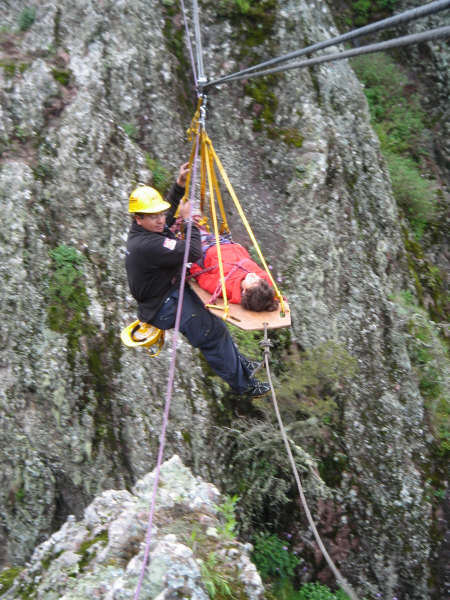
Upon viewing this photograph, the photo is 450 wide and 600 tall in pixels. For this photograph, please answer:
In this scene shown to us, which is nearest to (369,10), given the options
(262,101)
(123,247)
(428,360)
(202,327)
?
(262,101)

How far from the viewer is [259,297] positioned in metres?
4.25

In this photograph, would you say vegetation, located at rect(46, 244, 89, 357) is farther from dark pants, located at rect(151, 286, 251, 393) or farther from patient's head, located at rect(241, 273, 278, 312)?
patient's head, located at rect(241, 273, 278, 312)

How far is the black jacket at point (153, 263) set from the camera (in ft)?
14.6

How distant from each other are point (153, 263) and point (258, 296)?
1003 millimetres

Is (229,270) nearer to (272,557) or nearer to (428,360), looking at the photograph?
(272,557)

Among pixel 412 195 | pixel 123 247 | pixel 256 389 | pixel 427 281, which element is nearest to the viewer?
pixel 256 389

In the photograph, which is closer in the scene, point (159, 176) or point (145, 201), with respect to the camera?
point (145, 201)

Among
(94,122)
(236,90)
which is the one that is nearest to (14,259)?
(94,122)

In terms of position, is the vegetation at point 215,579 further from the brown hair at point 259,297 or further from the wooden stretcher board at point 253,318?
the brown hair at point 259,297

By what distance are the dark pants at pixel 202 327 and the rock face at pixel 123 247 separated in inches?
60.2

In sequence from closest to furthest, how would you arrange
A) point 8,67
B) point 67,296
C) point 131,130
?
point 67,296 < point 8,67 < point 131,130

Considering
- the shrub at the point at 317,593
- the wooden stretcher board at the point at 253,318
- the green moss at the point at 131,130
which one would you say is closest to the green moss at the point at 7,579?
the wooden stretcher board at the point at 253,318

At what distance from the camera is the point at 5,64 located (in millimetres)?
7273

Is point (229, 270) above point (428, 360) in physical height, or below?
above
